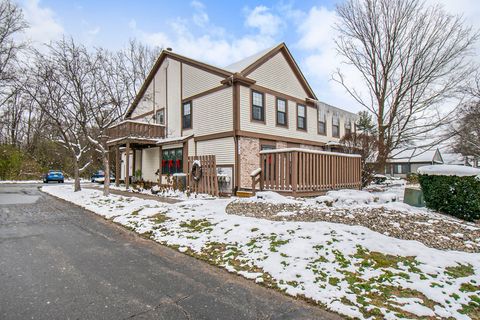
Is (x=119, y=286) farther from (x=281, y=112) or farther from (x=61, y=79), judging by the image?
(x=61, y=79)

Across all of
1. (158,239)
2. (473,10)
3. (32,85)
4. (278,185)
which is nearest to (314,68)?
(473,10)

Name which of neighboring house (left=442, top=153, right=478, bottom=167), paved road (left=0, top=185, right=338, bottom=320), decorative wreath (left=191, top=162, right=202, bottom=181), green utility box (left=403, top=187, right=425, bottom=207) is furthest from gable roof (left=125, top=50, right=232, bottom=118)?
neighboring house (left=442, top=153, right=478, bottom=167)

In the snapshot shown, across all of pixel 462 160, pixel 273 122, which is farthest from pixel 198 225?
pixel 462 160

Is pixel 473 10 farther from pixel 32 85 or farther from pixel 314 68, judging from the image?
pixel 32 85

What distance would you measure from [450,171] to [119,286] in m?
8.67

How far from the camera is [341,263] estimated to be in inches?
151

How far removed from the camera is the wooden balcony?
15192 millimetres

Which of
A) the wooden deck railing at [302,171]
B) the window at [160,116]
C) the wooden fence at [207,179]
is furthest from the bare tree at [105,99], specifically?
the wooden deck railing at [302,171]

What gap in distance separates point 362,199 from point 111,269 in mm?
7351

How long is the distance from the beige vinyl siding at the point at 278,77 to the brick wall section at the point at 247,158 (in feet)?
10.5

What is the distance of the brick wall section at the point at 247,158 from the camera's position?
1244cm

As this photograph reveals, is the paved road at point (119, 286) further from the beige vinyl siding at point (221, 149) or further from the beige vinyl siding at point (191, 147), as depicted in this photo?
the beige vinyl siding at point (191, 147)

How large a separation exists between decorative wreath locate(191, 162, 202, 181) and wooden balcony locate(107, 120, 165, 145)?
4.84 meters

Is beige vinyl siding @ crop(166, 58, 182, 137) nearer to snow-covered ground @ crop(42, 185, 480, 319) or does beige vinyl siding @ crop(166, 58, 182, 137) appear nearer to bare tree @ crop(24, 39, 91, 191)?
bare tree @ crop(24, 39, 91, 191)
